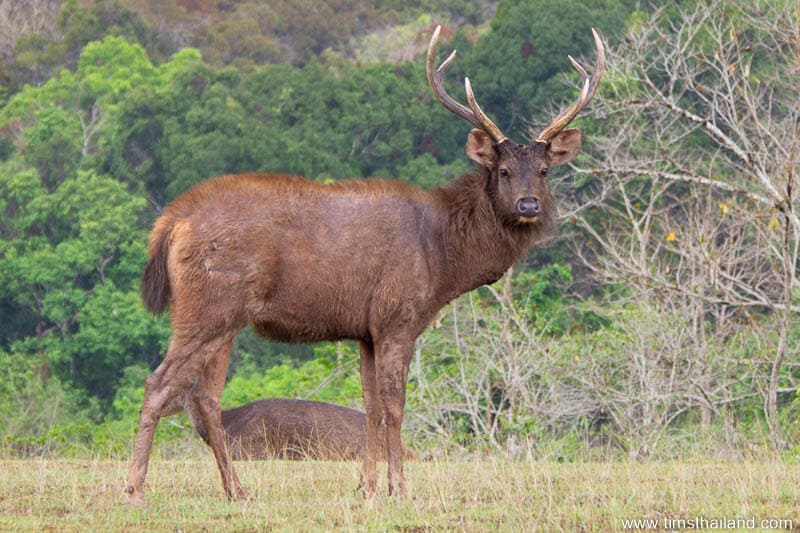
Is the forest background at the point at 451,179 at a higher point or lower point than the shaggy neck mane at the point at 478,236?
higher

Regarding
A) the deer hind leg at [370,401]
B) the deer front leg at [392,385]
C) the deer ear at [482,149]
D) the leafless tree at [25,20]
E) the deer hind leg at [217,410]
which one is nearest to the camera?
the deer hind leg at [217,410]

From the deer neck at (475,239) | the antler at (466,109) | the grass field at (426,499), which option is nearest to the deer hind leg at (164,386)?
the grass field at (426,499)

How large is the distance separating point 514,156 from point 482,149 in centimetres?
30

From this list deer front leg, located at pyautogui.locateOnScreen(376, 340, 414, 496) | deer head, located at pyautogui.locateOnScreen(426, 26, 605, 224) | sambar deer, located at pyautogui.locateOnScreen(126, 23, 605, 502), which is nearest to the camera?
sambar deer, located at pyautogui.locateOnScreen(126, 23, 605, 502)

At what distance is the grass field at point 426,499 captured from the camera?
8.20 meters

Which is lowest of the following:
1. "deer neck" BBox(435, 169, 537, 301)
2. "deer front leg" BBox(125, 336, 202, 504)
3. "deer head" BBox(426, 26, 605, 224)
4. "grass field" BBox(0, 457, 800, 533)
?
"grass field" BBox(0, 457, 800, 533)

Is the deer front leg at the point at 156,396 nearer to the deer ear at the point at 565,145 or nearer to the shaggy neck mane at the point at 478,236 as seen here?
the shaggy neck mane at the point at 478,236

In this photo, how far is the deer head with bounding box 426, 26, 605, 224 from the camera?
33.4 feet

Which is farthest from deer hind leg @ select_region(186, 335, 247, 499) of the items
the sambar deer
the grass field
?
the grass field

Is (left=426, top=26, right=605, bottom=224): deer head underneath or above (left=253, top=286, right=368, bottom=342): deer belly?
above

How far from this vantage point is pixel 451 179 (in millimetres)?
36062

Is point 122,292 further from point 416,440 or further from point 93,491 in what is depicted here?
point 93,491

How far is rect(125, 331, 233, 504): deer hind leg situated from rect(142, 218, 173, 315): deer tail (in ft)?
1.29

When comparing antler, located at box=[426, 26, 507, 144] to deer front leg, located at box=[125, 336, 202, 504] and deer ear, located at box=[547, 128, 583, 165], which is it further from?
deer front leg, located at box=[125, 336, 202, 504]
